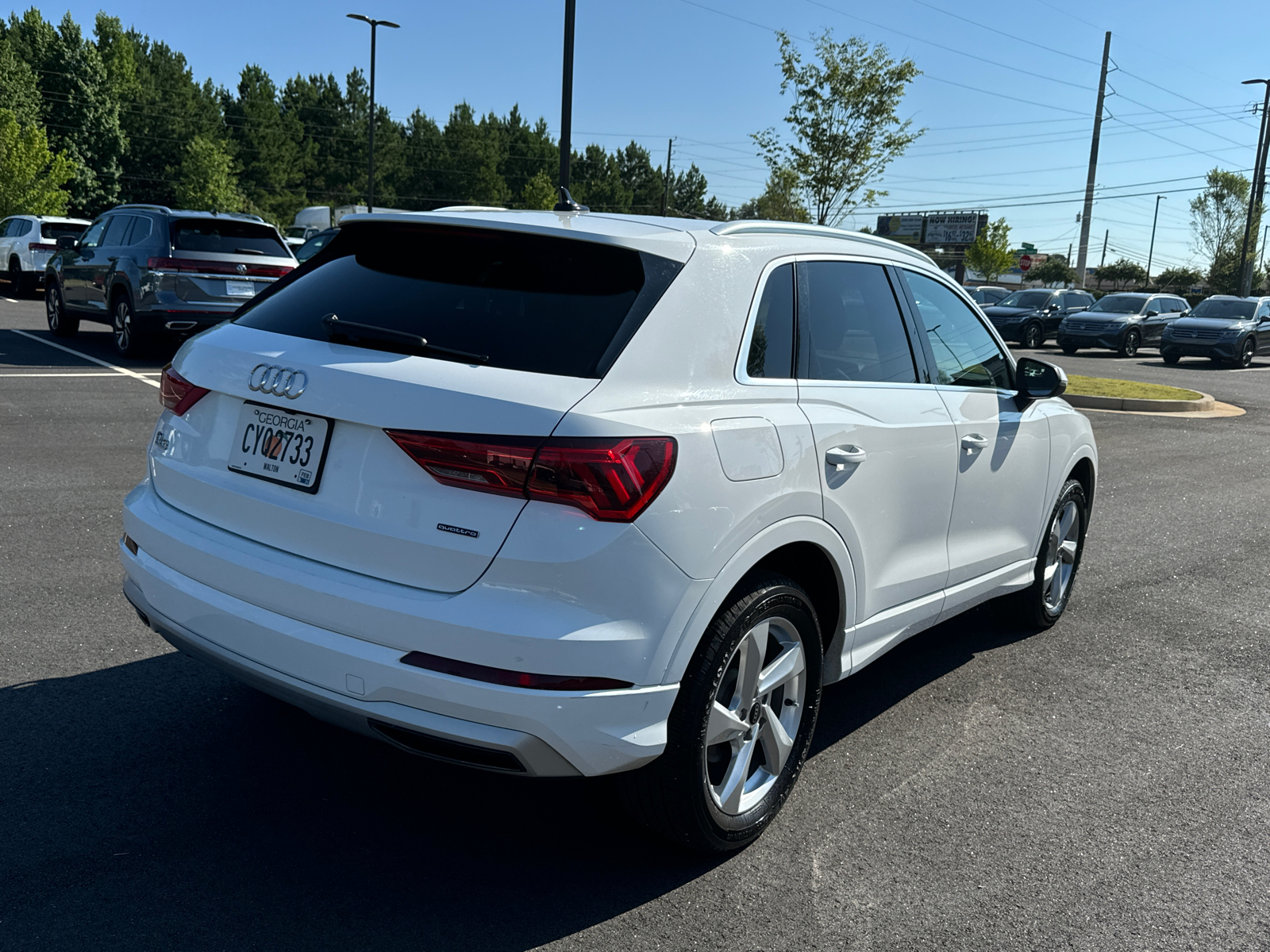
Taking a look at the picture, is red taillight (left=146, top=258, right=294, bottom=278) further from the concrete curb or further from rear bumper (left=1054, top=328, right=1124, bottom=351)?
rear bumper (left=1054, top=328, right=1124, bottom=351)

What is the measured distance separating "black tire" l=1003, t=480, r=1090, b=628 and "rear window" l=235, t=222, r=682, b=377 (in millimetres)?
3046

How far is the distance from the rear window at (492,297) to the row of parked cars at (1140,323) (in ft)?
92.4

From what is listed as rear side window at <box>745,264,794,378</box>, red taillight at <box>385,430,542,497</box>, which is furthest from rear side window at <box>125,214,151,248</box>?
red taillight at <box>385,430,542,497</box>

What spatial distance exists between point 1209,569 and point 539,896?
5.60m

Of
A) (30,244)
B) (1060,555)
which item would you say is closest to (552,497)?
(1060,555)

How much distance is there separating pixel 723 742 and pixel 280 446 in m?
1.48

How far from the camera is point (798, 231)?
3693 millimetres

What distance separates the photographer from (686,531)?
271 centimetres

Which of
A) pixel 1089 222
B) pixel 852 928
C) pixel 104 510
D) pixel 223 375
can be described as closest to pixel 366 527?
pixel 223 375

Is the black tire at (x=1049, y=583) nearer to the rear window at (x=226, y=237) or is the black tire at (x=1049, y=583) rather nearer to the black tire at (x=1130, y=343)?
the rear window at (x=226, y=237)

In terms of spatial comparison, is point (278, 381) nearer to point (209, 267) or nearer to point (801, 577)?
point (801, 577)

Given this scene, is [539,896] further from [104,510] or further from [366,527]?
[104,510]

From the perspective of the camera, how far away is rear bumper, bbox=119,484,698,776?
2557 millimetres

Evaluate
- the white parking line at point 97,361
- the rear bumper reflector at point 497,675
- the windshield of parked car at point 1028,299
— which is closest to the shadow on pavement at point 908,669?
the rear bumper reflector at point 497,675
